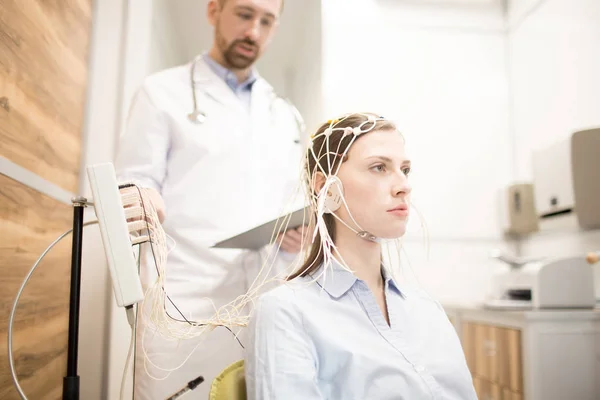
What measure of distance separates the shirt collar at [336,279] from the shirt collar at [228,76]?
803 millimetres

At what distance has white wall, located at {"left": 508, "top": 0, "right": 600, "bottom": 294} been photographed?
230 cm

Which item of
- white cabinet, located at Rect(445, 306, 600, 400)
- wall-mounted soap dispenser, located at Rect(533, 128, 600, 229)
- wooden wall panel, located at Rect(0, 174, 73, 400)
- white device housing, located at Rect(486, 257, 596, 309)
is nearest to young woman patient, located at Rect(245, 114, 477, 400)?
wooden wall panel, located at Rect(0, 174, 73, 400)

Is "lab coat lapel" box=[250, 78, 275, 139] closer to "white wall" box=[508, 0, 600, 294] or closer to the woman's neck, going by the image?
the woman's neck

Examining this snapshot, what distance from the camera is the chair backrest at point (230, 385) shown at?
0.93m

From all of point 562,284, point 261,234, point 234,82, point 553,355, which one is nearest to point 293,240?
point 261,234

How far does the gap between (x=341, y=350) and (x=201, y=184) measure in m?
0.73

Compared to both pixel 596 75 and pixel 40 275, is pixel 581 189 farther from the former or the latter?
pixel 40 275

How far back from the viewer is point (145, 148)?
4.82 feet

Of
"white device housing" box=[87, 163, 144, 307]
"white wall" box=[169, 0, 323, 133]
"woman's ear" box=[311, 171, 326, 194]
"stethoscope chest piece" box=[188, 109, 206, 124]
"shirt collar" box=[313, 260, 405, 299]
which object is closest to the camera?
"white device housing" box=[87, 163, 144, 307]

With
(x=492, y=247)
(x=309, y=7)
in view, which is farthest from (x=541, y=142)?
(x=309, y=7)

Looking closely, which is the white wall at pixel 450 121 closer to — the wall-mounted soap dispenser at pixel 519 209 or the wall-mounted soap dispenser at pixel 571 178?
the wall-mounted soap dispenser at pixel 519 209

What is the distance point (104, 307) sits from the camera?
161 centimetres

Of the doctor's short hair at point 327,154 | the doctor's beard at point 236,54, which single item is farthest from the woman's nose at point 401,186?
the doctor's beard at point 236,54

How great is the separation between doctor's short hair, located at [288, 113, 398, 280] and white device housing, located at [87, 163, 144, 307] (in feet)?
1.24
